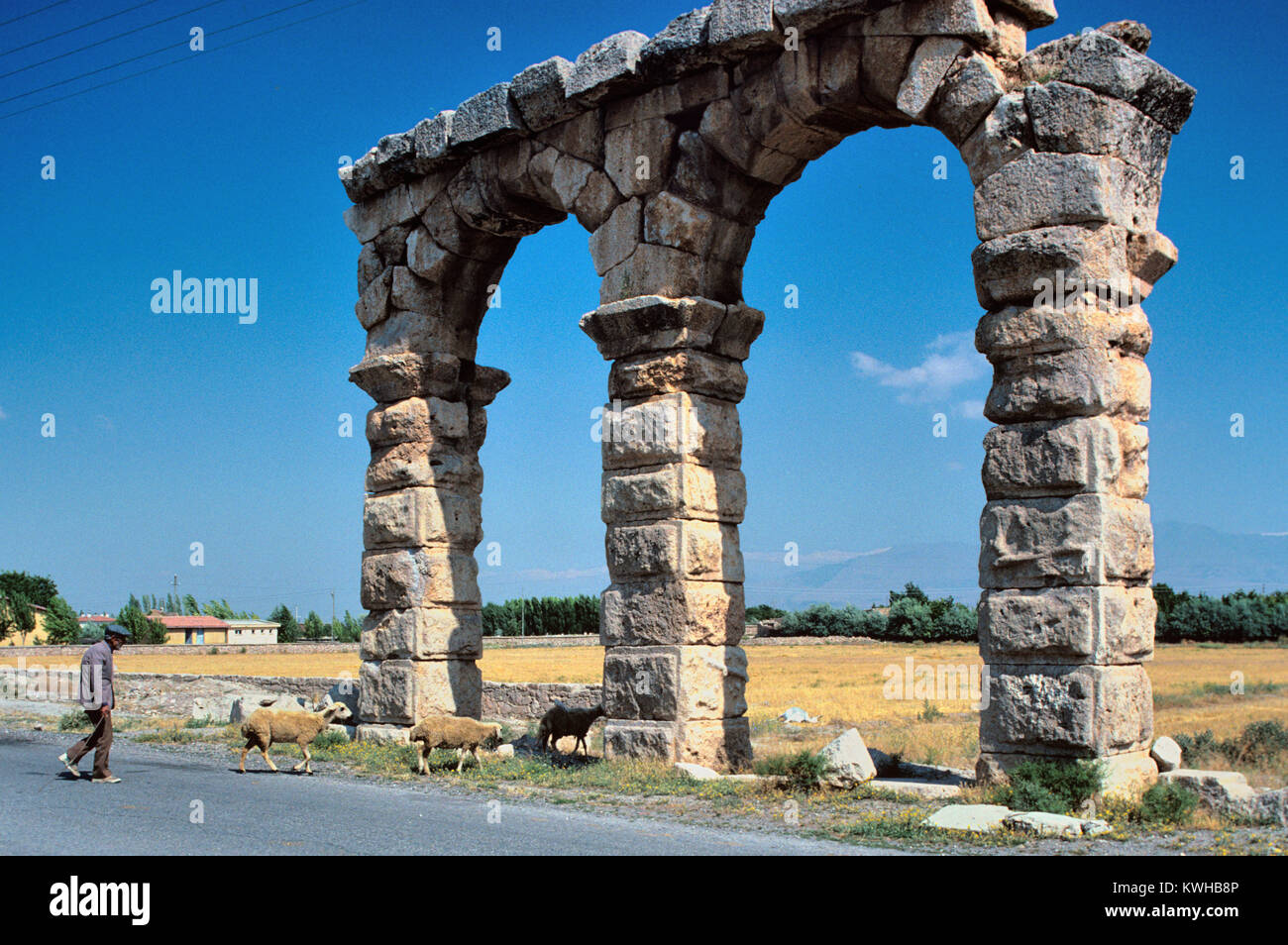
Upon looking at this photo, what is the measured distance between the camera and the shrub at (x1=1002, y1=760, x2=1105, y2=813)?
25.0ft

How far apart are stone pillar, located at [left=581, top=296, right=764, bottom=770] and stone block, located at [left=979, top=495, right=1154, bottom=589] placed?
2732 mm

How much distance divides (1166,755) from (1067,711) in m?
1.30

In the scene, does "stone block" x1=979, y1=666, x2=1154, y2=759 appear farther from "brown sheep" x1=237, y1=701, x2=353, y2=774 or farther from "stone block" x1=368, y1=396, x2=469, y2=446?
"stone block" x1=368, y1=396, x2=469, y2=446

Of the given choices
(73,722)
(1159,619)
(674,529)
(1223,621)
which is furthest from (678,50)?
(1223,621)

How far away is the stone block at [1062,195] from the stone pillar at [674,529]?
285 centimetres

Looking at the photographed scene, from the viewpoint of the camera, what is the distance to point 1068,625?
810cm

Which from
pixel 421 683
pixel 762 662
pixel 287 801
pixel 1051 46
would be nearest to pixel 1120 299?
pixel 1051 46

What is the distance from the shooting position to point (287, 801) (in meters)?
8.89

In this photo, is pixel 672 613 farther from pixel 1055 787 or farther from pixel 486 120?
pixel 486 120

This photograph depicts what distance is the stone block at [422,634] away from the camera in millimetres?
13016

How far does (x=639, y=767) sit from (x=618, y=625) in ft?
4.47

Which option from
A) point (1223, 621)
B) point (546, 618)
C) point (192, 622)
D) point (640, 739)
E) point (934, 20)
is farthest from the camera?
point (192, 622)

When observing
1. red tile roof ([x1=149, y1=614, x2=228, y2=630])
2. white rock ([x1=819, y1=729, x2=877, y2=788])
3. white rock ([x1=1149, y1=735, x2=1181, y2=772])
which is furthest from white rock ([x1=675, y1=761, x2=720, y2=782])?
red tile roof ([x1=149, y1=614, x2=228, y2=630])
